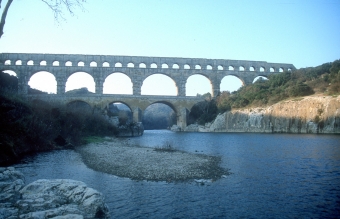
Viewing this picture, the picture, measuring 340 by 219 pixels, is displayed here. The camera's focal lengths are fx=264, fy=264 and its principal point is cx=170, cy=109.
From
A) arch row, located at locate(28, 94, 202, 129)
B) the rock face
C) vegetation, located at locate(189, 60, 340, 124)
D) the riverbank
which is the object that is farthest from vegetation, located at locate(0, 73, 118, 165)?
vegetation, located at locate(189, 60, 340, 124)

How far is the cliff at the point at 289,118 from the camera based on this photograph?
21.0 meters

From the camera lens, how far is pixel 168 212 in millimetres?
4816

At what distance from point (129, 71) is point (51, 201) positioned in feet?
112

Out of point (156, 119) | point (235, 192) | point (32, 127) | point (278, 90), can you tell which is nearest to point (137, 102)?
point (278, 90)

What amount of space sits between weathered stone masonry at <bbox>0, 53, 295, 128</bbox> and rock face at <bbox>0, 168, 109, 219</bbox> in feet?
96.9

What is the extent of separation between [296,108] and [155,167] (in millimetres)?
20644

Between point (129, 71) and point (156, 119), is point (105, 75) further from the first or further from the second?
point (156, 119)

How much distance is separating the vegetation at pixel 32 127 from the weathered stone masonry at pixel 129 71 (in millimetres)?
14719

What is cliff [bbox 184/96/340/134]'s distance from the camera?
2105 cm

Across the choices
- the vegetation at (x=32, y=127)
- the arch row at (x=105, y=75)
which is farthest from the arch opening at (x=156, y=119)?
the vegetation at (x=32, y=127)

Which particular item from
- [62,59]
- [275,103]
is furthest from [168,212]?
[62,59]

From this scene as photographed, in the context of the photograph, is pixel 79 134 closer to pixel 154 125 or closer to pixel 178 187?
pixel 178 187

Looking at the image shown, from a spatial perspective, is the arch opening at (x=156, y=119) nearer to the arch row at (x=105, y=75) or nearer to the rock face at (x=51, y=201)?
the arch row at (x=105, y=75)

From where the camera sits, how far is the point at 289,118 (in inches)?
990
